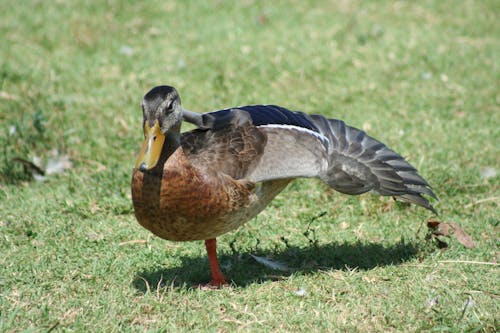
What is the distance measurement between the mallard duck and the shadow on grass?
218 millimetres

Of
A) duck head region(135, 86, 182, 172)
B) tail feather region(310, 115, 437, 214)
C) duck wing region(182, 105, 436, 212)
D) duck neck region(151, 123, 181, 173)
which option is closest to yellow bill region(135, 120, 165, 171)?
duck head region(135, 86, 182, 172)

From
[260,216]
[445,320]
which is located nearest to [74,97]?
[260,216]

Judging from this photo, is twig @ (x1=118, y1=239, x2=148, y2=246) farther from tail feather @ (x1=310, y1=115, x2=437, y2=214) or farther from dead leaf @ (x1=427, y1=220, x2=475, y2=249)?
dead leaf @ (x1=427, y1=220, x2=475, y2=249)

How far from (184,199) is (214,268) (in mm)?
631

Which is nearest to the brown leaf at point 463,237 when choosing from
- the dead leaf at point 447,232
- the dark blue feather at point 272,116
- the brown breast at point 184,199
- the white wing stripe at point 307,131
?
the dead leaf at point 447,232

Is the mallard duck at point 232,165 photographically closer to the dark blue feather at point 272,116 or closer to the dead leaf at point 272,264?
the dark blue feather at point 272,116

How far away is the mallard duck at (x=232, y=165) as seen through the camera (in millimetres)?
3775

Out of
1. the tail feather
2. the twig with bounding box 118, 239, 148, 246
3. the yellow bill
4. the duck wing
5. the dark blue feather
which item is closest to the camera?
the yellow bill

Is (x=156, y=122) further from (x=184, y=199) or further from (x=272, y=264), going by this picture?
(x=272, y=264)

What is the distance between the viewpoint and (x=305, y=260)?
445 centimetres

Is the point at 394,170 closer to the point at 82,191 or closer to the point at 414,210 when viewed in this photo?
the point at 414,210

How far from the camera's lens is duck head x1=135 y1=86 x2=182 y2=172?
368 cm

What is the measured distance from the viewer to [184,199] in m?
3.78

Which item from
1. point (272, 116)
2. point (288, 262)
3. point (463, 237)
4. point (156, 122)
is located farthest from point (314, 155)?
point (463, 237)
